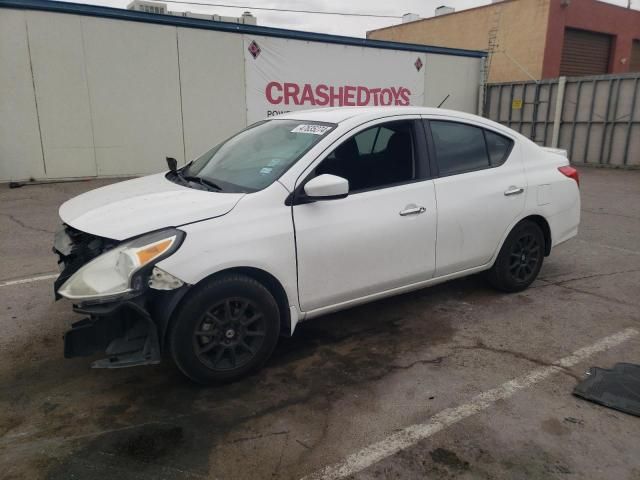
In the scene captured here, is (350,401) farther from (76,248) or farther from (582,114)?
(582,114)

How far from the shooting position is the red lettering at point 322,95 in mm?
13789

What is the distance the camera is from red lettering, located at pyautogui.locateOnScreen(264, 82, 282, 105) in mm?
13031

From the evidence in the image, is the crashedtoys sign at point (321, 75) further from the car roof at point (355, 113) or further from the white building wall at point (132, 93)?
the car roof at point (355, 113)

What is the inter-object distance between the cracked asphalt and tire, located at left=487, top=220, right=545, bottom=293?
14 centimetres

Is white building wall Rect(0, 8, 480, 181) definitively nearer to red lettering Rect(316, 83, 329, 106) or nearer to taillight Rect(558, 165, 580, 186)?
red lettering Rect(316, 83, 329, 106)

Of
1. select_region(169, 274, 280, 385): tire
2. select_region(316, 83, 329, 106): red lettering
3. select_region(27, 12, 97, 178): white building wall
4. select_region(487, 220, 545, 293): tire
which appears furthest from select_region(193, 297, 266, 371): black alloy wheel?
select_region(316, 83, 329, 106): red lettering

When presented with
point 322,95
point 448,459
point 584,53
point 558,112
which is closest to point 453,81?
point 558,112

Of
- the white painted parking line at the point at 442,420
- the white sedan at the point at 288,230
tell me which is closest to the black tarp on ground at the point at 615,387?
the white painted parking line at the point at 442,420

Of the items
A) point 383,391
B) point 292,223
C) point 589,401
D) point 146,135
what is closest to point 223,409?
point 383,391

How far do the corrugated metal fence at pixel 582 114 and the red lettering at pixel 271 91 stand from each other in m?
8.76

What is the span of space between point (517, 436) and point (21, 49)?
11.3 metres

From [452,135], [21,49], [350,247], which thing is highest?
[21,49]

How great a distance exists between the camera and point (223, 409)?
9.66 ft

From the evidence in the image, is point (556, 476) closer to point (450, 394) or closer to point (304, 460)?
point (450, 394)
